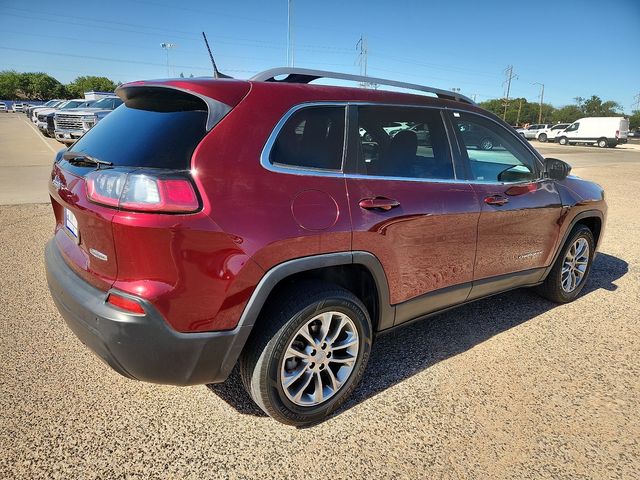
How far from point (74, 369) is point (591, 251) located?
4.44 m

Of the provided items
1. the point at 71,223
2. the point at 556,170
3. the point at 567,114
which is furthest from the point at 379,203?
the point at 567,114

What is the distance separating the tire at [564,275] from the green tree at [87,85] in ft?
375

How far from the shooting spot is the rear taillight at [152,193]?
175 cm

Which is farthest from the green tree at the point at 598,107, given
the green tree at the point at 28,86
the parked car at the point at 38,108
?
the green tree at the point at 28,86

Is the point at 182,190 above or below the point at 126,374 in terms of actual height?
above

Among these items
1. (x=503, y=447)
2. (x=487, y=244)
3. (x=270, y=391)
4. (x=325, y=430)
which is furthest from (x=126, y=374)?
(x=487, y=244)

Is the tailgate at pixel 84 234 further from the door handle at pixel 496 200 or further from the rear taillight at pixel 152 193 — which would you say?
the door handle at pixel 496 200

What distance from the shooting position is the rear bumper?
1.79 metres

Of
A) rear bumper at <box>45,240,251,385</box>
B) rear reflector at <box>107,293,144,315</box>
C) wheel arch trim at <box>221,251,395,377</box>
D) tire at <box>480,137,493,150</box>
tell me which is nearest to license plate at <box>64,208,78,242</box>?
rear bumper at <box>45,240,251,385</box>

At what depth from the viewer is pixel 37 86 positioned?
9781cm

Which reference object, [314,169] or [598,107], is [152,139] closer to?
[314,169]

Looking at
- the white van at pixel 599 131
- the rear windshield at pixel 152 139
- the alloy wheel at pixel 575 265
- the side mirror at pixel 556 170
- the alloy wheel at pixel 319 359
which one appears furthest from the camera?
the white van at pixel 599 131

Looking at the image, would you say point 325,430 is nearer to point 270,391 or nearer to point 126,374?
point 270,391

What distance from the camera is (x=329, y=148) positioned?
2266 mm
